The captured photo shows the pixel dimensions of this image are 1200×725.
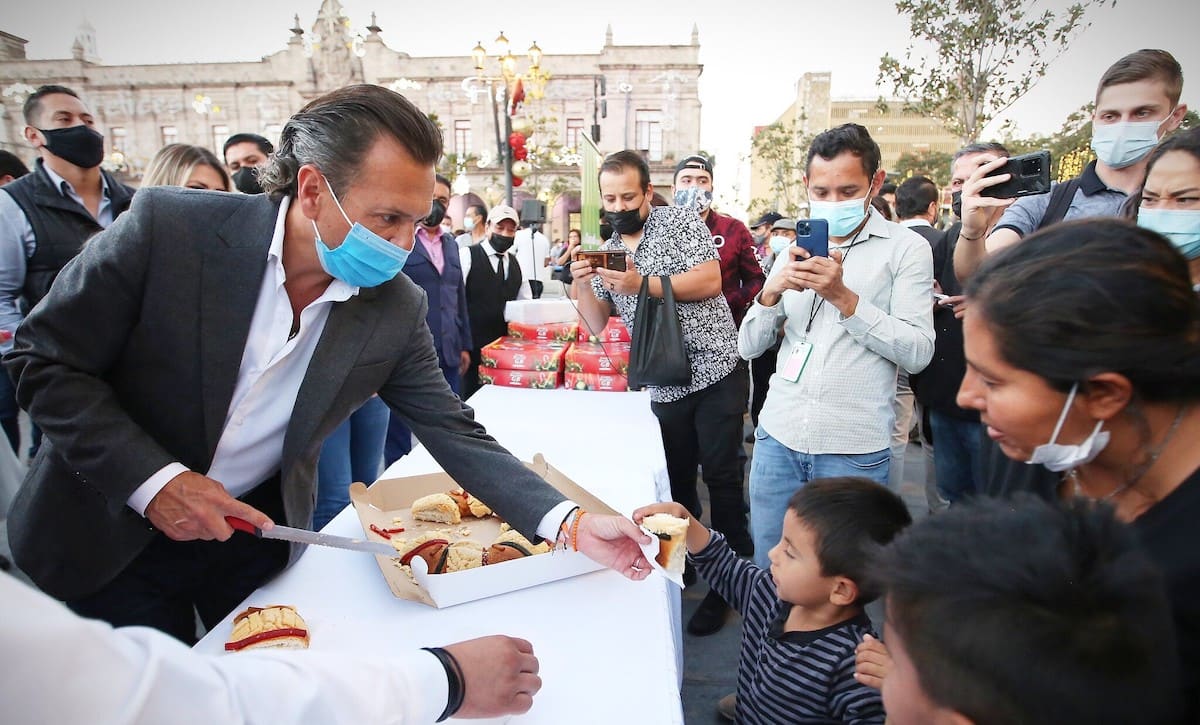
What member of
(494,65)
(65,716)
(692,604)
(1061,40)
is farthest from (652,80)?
(65,716)

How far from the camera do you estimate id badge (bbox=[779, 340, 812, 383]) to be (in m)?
2.01

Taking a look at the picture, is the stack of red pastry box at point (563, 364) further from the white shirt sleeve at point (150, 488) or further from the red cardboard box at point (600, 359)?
the white shirt sleeve at point (150, 488)

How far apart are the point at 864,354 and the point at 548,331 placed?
6.91 ft

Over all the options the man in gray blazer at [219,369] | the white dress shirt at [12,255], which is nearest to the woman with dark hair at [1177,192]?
the man in gray blazer at [219,369]

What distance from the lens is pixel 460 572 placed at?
1.25 meters

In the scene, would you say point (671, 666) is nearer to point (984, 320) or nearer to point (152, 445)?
point (984, 320)

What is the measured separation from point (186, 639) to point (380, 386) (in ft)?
2.42

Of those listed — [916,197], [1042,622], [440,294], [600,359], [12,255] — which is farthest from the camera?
[916,197]

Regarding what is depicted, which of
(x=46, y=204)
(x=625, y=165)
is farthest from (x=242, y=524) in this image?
(x=46, y=204)

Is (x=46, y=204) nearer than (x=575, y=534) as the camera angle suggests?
No

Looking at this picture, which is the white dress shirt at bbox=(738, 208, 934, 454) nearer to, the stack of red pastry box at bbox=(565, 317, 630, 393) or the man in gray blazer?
the man in gray blazer

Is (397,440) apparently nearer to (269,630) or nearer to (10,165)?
(10,165)

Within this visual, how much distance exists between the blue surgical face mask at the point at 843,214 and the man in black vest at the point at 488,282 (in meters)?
2.97

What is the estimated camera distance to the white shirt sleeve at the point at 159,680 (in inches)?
18.9
